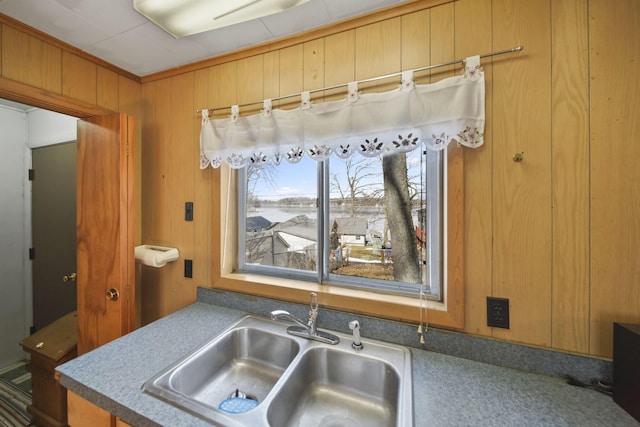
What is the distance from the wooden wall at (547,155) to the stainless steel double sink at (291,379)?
0.43 metres

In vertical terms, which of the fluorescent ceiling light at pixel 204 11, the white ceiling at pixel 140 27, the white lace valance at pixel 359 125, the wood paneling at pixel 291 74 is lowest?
the white lace valance at pixel 359 125

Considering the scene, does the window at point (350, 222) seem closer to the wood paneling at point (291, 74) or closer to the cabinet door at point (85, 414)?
the wood paneling at point (291, 74)

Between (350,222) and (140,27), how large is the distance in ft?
4.90

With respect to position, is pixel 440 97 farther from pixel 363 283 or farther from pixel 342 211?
pixel 363 283

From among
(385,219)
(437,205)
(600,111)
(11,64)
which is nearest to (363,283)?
(385,219)

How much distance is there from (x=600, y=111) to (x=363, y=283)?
1.16 m

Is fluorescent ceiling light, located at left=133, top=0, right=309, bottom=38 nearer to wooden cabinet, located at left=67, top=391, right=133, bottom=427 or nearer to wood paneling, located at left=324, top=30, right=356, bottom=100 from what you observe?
wood paneling, located at left=324, top=30, right=356, bottom=100

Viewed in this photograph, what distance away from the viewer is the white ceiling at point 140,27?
1078mm

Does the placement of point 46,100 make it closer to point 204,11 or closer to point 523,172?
point 204,11

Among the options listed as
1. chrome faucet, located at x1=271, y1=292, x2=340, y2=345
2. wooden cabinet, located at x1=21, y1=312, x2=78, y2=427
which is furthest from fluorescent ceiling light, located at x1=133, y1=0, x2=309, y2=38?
wooden cabinet, located at x1=21, y1=312, x2=78, y2=427

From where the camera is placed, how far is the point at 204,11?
1.04 m

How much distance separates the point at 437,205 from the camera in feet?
3.68

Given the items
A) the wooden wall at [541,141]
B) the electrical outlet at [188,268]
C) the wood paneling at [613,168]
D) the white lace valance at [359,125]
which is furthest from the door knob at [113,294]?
the wood paneling at [613,168]

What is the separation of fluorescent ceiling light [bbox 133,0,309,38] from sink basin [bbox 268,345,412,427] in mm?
1475
